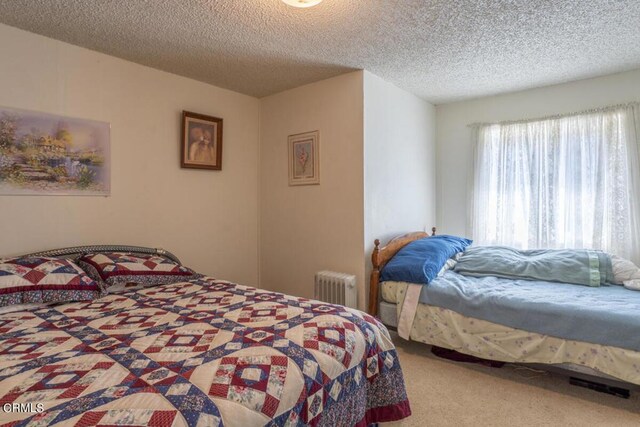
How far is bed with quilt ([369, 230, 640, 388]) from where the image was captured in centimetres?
219

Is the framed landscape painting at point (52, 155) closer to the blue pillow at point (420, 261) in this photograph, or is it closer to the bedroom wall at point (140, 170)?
the bedroom wall at point (140, 170)

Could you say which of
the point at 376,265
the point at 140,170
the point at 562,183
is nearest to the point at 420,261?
the point at 376,265

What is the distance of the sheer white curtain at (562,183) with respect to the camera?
321cm

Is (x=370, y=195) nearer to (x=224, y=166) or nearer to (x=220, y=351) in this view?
(x=224, y=166)

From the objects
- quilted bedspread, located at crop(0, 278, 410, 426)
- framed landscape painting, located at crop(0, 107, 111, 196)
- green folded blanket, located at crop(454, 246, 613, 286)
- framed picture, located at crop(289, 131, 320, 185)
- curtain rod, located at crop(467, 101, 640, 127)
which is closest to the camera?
quilted bedspread, located at crop(0, 278, 410, 426)

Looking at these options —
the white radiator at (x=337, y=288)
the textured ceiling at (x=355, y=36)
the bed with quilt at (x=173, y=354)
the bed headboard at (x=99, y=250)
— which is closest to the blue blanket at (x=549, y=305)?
the white radiator at (x=337, y=288)

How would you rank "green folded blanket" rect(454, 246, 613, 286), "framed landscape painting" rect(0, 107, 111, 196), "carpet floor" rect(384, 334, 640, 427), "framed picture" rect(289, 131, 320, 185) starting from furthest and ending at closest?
"framed picture" rect(289, 131, 320, 185), "green folded blanket" rect(454, 246, 613, 286), "framed landscape painting" rect(0, 107, 111, 196), "carpet floor" rect(384, 334, 640, 427)

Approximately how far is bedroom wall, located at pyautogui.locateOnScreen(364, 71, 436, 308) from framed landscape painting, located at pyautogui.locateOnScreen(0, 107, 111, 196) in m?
2.14

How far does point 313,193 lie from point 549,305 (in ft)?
6.89

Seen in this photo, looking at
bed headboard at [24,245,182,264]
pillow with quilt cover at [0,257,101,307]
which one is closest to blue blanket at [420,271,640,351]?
bed headboard at [24,245,182,264]

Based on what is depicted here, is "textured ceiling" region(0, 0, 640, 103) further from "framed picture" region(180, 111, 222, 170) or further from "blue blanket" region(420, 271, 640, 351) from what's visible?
"blue blanket" region(420, 271, 640, 351)

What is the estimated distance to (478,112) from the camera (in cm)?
406

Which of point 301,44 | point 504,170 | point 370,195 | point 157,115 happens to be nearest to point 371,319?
point 370,195

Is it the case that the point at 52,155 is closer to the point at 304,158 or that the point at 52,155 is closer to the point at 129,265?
the point at 129,265
